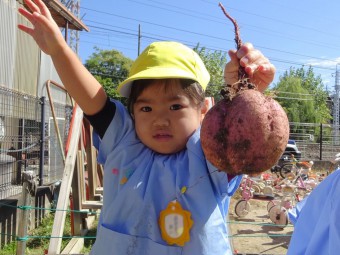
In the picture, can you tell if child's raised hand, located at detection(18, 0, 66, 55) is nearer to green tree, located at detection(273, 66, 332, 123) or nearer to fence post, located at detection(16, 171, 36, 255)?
fence post, located at detection(16, 171, 36, 255)

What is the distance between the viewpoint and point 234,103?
1030mm

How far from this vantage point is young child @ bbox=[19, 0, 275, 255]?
4.96 feet

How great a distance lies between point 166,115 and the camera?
152cm

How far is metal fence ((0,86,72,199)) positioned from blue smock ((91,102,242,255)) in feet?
12.7

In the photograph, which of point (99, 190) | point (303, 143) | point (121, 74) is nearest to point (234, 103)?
point (99, 190)

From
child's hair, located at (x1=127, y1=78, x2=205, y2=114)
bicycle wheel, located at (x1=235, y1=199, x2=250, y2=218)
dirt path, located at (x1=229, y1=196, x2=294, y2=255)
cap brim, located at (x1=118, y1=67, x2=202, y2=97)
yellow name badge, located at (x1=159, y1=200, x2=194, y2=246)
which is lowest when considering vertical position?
dirt path, located at (x1=229, y1=196, x2=294, y2=255)

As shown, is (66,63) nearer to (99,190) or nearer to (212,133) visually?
(212,133)

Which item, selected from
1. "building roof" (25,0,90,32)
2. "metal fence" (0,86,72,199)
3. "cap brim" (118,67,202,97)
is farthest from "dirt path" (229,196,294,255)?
"building roof" (25,0,90,32)

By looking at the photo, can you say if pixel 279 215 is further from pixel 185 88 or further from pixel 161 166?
pixel 185 88

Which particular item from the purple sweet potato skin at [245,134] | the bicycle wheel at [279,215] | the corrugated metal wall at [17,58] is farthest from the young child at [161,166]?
the corrugated metal wall at [17,58]

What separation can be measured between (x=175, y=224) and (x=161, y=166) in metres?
0.26

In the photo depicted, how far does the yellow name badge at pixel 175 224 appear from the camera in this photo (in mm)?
1502

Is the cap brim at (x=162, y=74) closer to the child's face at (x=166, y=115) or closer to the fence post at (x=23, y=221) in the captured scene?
the child's face at (x=166, y=115)

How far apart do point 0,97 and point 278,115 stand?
19.2 feet
